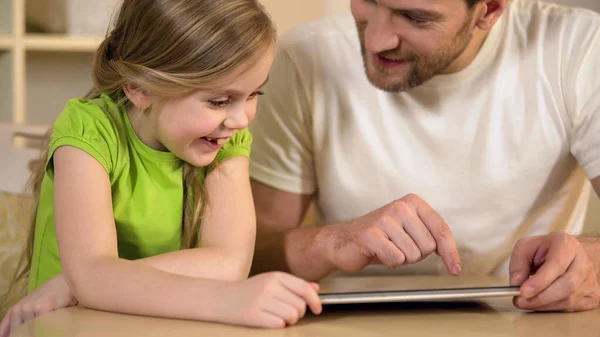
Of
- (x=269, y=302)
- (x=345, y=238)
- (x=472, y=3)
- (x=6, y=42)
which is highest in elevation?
(x=472, y=3)

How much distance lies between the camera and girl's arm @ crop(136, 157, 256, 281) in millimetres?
1037

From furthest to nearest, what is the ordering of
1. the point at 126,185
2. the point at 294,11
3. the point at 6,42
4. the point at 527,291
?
the point at 294,11, the point at 6,42, the point at 126,185, the point at 527,291

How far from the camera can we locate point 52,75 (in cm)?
293

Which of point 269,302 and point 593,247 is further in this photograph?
point 593,247

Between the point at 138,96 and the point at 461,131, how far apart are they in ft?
2.07

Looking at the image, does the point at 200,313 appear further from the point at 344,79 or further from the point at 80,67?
the point at 80,67

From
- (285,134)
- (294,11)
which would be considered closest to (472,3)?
(285,134)

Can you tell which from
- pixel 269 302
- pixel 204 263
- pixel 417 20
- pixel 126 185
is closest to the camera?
pixel 269 302

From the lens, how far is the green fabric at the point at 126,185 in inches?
44.1

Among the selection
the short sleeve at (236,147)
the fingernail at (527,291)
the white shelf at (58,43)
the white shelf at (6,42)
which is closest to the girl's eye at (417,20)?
the short sleeve at (236,147)

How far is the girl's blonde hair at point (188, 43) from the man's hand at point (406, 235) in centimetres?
28

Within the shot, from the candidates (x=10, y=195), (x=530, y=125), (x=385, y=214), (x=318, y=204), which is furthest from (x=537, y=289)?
(x=10, y=195)

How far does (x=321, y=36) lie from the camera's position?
1.56 m

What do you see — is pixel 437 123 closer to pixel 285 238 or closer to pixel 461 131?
pixel 461 131
